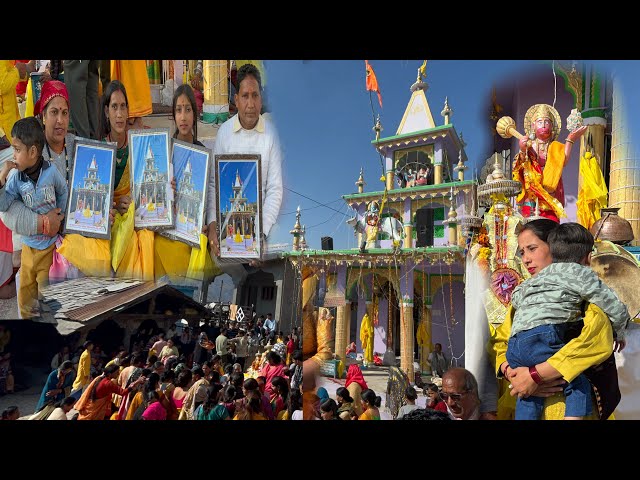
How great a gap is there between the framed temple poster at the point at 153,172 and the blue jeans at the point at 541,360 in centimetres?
381

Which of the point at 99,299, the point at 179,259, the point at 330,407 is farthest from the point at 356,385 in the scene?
the point at 99,299

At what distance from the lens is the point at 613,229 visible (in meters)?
4.14

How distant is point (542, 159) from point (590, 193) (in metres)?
0.58

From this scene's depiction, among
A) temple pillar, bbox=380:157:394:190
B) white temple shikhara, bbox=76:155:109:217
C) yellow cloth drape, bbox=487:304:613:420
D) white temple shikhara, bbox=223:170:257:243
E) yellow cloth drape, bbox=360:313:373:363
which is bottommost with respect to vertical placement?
yellow cloth drape, bbox=360:313:373:363

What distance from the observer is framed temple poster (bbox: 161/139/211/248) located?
16.9 feet

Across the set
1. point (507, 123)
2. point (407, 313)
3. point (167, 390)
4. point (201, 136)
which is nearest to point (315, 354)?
point (407, 313)

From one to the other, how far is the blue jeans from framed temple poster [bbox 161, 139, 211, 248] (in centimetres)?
355

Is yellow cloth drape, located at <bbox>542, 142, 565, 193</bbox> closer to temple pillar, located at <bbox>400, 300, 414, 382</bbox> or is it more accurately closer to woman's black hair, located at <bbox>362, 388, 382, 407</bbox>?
temple pillar, located at <bbox>400, 300, 414, 382</bbox>

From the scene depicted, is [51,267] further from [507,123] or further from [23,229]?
[507,123]

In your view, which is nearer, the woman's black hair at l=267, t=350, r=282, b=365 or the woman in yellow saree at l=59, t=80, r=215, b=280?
the woman's black hair at l=267, t=350, r=282, b=365

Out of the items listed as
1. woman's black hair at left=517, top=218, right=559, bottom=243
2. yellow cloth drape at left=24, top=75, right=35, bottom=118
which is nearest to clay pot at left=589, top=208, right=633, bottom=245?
woman's black hair at left=517, top=218, right=559, bottom=243

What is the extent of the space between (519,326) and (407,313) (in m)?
1.95

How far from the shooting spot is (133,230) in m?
5.19

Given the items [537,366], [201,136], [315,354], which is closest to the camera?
[537,366]
